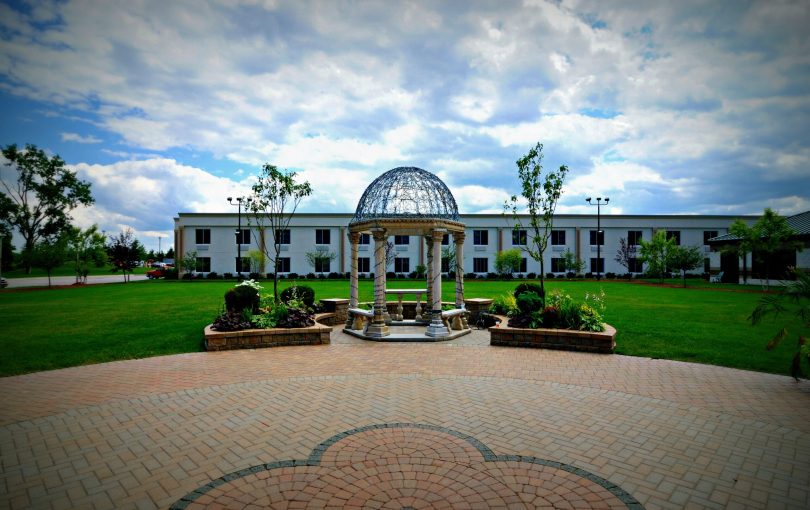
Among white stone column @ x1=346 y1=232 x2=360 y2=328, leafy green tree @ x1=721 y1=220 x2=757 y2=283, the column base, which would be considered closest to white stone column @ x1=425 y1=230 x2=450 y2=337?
the column base

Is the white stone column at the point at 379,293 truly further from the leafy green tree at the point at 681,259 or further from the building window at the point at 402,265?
the building window at the point at 402,265

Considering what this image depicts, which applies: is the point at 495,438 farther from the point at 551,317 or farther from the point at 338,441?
the point at 551,317

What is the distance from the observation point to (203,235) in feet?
147

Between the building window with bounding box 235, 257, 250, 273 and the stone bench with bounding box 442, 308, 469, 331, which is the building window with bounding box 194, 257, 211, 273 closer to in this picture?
the building window with bounding box 235, 257, 250, 273

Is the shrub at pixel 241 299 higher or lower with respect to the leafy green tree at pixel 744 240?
lower

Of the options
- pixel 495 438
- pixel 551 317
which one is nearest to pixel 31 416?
pixel 495 438

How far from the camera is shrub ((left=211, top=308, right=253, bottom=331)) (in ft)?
35.0

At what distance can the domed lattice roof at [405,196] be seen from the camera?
496 inches

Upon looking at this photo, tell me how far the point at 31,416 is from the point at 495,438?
6.48 meters

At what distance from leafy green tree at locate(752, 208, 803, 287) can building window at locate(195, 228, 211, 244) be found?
49.5 meters

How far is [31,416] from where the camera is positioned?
5.82 m

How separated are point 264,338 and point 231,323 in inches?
40.6

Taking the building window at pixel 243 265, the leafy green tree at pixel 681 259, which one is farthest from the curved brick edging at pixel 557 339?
the building window at pixel 243 265

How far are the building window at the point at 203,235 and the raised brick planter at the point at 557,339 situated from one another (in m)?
41.6
